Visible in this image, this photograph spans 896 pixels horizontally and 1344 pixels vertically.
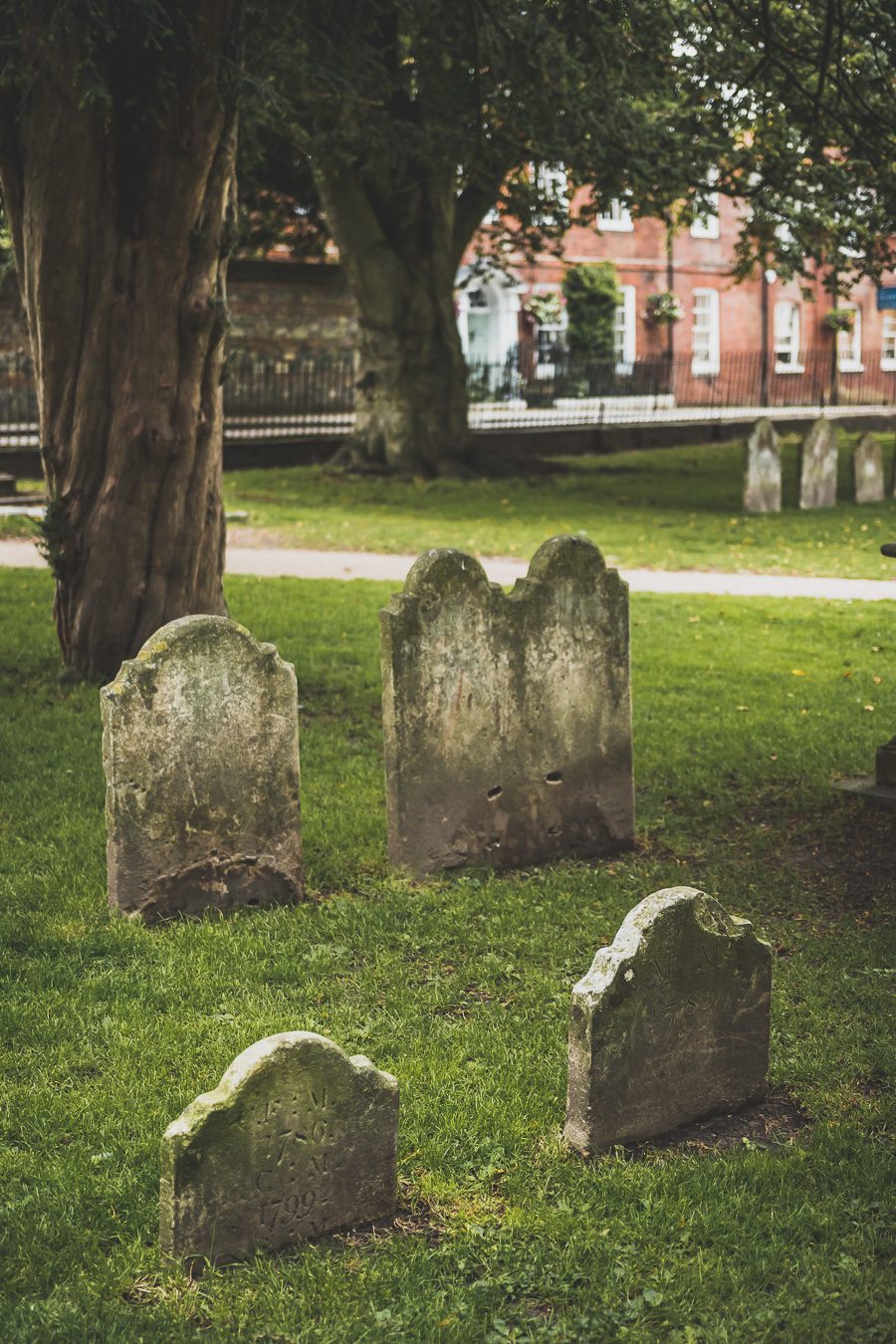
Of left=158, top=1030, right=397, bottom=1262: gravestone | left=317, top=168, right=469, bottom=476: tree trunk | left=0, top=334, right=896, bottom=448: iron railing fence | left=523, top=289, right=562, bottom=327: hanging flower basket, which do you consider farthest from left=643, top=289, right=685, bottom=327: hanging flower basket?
left=158, top=1030, right=397, bottom=1262: gravestone

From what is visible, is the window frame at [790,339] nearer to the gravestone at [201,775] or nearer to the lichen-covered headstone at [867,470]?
Answer: the lichen-covered headstone at [867,470]

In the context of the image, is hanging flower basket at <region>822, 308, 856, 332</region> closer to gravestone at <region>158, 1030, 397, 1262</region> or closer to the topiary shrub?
the topiary shrub

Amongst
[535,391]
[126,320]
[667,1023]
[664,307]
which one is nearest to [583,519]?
[126,320]

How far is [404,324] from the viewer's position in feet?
77.5

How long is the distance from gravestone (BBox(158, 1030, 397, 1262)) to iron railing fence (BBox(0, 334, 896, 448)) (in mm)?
19032

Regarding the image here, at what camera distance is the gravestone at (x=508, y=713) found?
6219 mm

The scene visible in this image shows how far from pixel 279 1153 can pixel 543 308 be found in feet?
132

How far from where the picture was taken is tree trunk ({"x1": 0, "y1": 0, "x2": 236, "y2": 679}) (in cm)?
894

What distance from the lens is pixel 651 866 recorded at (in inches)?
263

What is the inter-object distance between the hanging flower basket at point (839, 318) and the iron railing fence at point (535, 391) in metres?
1.33

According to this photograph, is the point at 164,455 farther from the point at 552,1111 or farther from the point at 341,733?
the point at 552,1111

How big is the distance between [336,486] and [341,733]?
47.4ft

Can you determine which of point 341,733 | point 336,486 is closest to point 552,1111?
point 341,733

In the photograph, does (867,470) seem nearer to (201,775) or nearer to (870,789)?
(870,789)
